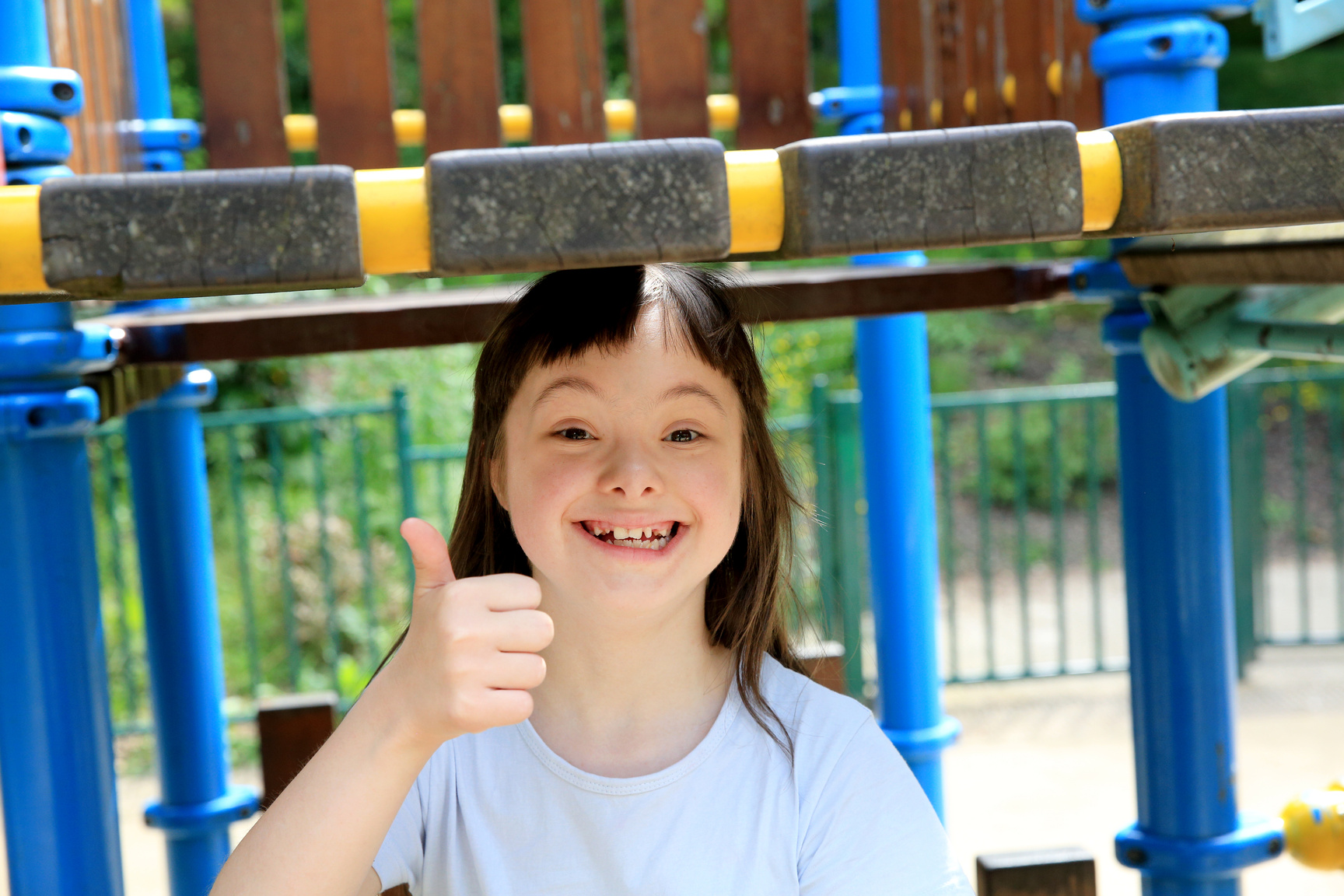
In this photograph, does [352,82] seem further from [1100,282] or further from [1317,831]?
[1317,831]

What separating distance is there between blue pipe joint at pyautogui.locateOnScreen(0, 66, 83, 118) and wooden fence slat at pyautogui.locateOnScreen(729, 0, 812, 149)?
1.49 m

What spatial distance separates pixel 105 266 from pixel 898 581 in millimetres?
2192

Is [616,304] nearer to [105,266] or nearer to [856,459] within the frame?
[105,266]

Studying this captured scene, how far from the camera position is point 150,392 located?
205 cm

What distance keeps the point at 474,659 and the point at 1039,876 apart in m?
0.83

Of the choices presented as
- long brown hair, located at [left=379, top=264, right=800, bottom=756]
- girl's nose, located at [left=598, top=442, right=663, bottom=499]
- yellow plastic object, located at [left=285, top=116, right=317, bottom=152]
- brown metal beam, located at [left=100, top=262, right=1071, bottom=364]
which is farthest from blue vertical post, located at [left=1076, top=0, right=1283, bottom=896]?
yellow plastic object, located at [left=285, top=116, right=317, bottom=152]

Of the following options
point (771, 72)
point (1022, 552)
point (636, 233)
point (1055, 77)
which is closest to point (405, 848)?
point (636, 233)

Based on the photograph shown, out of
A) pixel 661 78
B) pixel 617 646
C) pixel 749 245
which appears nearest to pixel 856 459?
pixel 661 78

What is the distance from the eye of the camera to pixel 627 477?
1.23 meters

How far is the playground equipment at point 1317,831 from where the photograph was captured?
70.2 inches

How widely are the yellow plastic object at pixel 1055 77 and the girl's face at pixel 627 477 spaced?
959 mm

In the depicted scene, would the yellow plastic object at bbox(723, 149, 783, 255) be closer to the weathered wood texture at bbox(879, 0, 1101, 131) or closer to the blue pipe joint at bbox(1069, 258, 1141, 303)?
the blue pipe joint at bbox(1069, 258, 1141, 303)

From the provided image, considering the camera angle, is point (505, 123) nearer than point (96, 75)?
No

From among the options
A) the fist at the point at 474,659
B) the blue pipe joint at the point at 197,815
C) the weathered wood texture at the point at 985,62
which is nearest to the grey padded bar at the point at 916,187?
the fist at the point at 474,659
